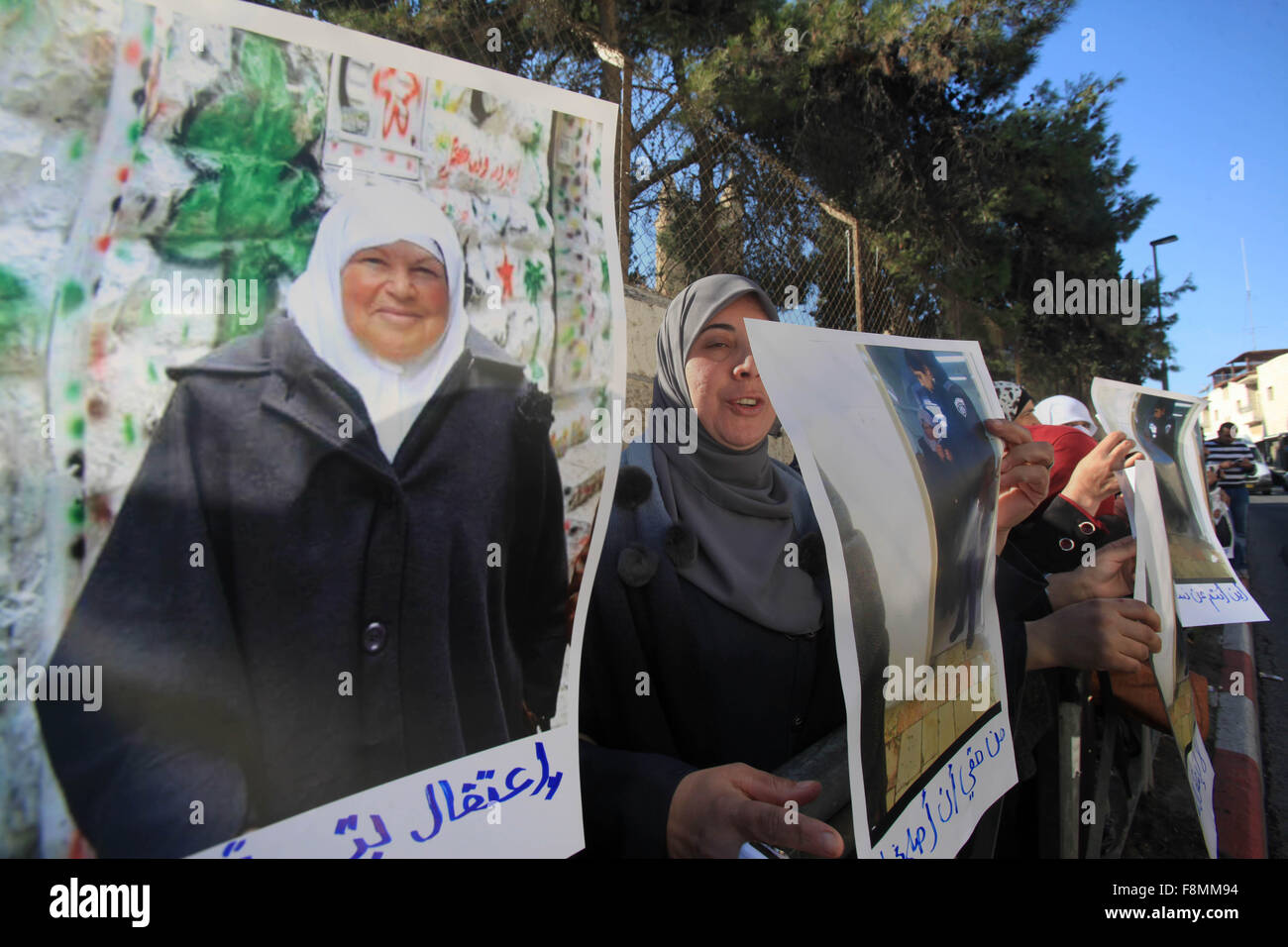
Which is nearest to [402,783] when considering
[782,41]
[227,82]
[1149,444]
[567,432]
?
[567,432]

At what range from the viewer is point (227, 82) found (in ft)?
2.26

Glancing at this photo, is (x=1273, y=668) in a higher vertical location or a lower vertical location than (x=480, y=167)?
lower

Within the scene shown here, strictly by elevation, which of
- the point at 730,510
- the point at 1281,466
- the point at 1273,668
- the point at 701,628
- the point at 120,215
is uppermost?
the point at 1281,466

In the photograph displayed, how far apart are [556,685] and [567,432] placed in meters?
0.32

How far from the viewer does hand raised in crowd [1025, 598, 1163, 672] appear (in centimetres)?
171

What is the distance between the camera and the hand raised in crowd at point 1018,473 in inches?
58.5

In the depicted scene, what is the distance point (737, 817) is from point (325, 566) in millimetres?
660

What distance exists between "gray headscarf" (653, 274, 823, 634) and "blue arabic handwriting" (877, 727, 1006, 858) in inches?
13.5

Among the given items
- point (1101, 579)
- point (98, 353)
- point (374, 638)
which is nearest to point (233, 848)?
point (374, 638)

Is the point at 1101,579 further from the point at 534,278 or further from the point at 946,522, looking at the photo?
the point at 534,278

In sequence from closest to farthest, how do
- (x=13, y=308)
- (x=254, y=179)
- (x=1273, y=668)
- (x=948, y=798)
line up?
1. (x=13, y=308)
2. (x=254, y=179)
3. (x=948, y=798)
4. (x=1273, y=668)

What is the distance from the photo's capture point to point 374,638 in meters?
0.73

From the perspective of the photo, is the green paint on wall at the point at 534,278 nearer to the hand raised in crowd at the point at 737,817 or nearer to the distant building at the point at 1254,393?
the hand raised in crowd at the point at 737,817

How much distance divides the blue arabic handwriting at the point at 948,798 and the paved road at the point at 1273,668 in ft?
8.19
